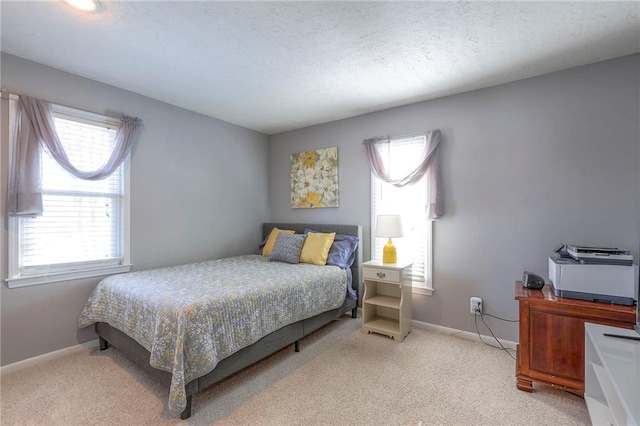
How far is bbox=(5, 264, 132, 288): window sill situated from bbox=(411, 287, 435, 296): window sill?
9.92ft

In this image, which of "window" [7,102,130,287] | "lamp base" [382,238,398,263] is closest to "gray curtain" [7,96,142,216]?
"window" [7,102,130,287]

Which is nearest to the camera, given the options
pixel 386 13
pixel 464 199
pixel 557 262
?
pixel 386 13

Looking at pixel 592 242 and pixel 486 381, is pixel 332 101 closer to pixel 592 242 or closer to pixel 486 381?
pixel 592 242

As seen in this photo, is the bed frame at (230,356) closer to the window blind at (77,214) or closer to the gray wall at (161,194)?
the gray wall at (161,194)

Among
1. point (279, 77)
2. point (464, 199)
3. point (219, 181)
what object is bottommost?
point (464, 199)

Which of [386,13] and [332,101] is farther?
[332,101]

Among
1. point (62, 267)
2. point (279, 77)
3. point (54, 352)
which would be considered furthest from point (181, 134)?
point (54, 352)

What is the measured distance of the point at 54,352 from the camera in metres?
2.45

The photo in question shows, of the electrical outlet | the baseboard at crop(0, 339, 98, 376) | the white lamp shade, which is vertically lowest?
the baseboard at crop(0, 339, 98, 376)

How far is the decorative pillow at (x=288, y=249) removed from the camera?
331 centimetres

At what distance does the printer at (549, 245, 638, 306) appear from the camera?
1.83m

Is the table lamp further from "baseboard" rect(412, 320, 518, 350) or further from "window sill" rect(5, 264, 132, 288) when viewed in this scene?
"window sill" rect(5, 264, 132, 288)

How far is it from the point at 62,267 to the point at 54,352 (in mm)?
728

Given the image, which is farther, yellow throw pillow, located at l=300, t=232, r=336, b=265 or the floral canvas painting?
the floral canvas painting
